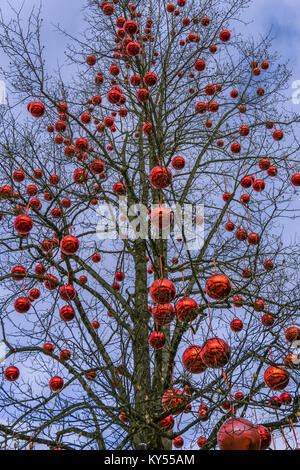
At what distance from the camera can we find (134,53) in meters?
4.84

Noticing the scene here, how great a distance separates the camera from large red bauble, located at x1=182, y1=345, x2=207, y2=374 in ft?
10.7

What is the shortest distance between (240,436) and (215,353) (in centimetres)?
61

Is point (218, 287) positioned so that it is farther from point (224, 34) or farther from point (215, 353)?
point (224, 34)

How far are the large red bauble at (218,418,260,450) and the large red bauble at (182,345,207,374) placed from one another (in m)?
0.62

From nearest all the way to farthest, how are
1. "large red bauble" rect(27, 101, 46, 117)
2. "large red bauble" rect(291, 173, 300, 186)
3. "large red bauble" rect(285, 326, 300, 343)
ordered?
1. "large red bauble" rect(285, 326, 300, 343)
2. "large red bauble" rect(27, 101, 46, 117)
3. "large red bauble" rect(291, 173, 300, 186)

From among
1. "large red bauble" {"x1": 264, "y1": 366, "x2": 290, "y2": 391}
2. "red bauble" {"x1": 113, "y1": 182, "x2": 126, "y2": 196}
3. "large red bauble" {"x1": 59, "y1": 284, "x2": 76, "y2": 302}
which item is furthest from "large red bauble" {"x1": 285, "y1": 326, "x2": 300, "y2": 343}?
"red bauble" {"x1": 113, "y1": 182, "x2": 126, "y2": 196}

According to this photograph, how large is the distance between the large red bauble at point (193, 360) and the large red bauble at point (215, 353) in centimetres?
19

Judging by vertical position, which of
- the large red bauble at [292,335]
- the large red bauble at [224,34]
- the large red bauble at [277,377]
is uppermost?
the large red bauble at [224,34]

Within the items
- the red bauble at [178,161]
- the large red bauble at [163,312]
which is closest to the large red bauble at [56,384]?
the large red bauble at [163,312]

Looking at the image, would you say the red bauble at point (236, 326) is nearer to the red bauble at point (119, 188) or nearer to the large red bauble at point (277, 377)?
the large red bauble at point (277, 377)

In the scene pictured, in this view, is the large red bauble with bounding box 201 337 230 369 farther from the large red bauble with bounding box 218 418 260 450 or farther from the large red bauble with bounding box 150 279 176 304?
the large red bauble with bounding box 150 279 176 304

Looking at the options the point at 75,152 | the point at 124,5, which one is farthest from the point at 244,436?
the point at 124,5

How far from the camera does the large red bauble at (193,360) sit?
3.27 m

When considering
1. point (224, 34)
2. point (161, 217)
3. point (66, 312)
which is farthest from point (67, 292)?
point (224, 34)
